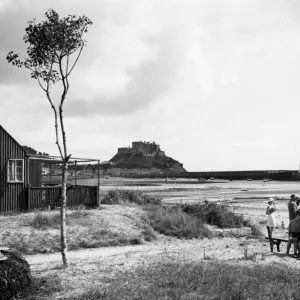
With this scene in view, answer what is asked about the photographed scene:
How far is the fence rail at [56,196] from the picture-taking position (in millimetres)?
22031

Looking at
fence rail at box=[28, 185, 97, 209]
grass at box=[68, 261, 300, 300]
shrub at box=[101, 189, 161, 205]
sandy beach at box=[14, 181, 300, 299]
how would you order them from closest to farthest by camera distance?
grass at box=[68, 261, 300, 300], sandy beach at box=[14, 181, 300, 299], fence rail at box=[28, 185, 97, 209], shrub at box=[101, 189, 161, 205]

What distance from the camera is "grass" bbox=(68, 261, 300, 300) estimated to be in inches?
340

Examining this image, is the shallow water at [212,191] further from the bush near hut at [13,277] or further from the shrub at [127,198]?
the bush near hut at [13,277]

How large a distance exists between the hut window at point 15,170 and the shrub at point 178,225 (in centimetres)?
684

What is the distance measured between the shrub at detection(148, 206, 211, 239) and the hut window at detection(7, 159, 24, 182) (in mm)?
6841

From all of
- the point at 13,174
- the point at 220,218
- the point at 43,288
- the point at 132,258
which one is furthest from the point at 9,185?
the point at 43,288

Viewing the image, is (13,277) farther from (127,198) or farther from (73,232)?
(127,198)

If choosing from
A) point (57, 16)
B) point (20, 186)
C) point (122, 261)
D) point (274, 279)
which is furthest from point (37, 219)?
point (274, 279)

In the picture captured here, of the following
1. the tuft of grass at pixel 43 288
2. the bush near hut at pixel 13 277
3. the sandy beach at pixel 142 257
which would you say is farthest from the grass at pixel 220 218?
the bush near hut at pixel 13 277

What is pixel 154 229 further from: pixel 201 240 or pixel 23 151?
pixel 23 151

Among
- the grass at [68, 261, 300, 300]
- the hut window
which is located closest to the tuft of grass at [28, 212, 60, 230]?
the hut window

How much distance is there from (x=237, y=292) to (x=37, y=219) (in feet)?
36.1

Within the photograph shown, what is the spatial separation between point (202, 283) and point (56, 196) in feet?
48.3

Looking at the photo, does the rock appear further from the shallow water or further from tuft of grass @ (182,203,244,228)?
the shallow water
